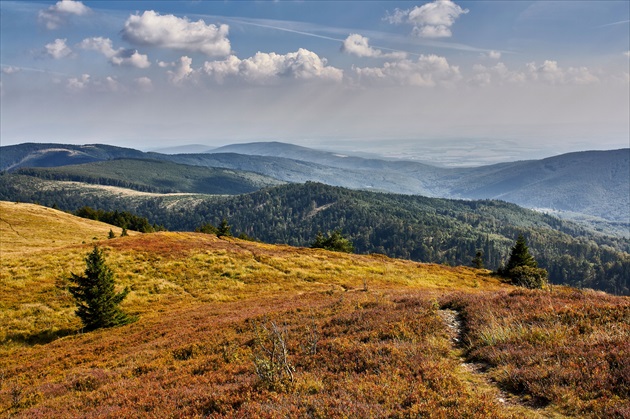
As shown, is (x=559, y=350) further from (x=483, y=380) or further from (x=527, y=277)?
(x=527, y=277)

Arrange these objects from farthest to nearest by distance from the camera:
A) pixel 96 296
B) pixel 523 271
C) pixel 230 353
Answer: pixel 523 271
pixel 96 296
pixel 230 353

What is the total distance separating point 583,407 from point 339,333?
9.28m

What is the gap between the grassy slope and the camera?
8.30 m

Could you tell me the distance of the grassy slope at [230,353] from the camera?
8297 mm

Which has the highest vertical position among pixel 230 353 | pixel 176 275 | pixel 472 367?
pixel 472 367

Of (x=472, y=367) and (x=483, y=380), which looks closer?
(x=483, y=380)

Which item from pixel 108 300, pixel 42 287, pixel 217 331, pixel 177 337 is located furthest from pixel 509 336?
pixel 42 287

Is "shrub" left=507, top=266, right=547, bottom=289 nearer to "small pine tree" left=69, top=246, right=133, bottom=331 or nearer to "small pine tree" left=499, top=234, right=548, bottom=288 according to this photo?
"small pine tree" left=499, top=234, right=548, bottom=288

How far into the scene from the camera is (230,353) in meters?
14.6

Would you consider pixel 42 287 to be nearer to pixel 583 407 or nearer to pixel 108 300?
pixel 108 300

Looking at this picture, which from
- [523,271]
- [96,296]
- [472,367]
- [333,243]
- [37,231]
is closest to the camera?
[472,367]

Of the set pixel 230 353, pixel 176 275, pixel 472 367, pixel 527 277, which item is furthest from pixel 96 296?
pixel 527 277

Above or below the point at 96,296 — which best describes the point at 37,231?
above

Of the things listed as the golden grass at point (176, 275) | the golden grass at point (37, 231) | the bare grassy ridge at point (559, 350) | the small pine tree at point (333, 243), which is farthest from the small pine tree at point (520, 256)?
the golden grass at point (37, 231)
